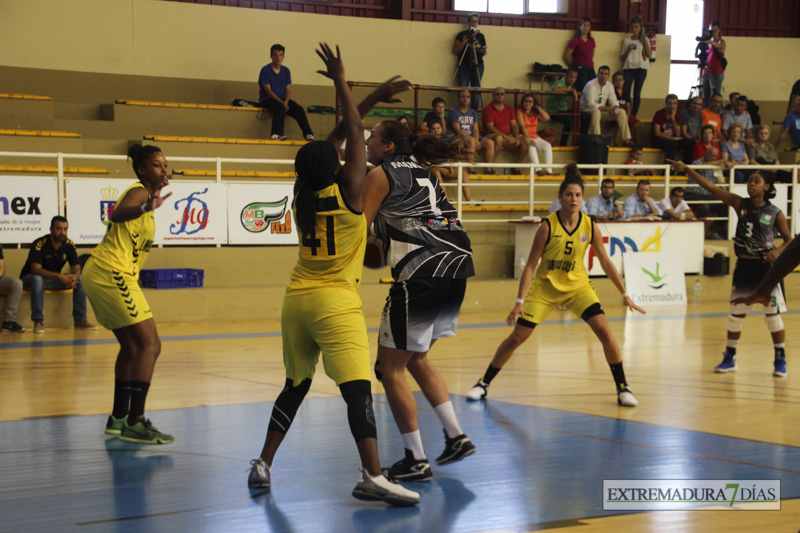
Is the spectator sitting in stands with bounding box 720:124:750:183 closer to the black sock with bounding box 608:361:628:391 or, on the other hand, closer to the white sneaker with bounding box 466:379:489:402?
the black sock with bounding box 608:361:628:391

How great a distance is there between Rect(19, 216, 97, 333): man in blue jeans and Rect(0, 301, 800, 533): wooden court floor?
1.12 meters

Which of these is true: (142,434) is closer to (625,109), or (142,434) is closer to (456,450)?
(456,450)

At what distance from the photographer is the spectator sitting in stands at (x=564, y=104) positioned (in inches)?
711

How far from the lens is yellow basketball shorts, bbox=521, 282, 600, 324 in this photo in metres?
6.96

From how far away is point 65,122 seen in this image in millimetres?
15133

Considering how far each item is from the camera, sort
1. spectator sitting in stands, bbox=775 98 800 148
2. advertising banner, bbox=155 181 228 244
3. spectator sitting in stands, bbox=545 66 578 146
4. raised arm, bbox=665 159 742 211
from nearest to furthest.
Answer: raised arm, bbox=665 159 742 211 → advertising banner, bbox=155 181 228 244 → spectator sitting in stands, bbox=545 66 578 146 → spectator sitting in stands, bbox=775 98 800 148

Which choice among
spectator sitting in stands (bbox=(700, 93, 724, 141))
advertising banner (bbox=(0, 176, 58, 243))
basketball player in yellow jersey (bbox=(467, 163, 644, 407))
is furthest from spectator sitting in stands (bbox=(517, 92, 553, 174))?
basketball player in yellow jersey (bbox=(467, 163, 644, 407))

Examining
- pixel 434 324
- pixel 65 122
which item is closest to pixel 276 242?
pixel 65 122

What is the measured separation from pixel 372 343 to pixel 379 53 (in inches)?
398

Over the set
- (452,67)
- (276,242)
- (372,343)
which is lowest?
(372,343)

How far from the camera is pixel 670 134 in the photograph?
1797cm

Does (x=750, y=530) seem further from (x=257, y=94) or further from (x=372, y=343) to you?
(x=257, y=94)

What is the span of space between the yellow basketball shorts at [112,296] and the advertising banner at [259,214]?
7.11 metres

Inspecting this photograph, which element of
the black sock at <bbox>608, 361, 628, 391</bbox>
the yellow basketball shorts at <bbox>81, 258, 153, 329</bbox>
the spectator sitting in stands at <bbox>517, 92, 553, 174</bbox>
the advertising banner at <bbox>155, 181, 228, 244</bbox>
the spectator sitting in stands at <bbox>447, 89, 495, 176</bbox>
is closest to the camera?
the yellow basketball shorts at <bbox>81, 258, 153, 329</bbox>
